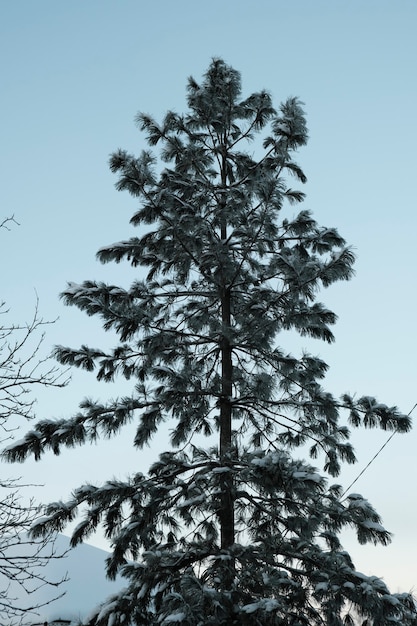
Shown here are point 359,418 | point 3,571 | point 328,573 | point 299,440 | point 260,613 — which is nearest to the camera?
point 3,571

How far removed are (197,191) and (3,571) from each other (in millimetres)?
7669

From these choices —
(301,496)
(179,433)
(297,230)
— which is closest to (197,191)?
(297,230)

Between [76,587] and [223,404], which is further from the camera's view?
[76,587]

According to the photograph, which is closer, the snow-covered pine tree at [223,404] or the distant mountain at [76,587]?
the snow-covered pine tree at [223,404]

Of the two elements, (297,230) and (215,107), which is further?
(215,107)

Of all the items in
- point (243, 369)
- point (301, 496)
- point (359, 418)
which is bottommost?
point (301, 496)

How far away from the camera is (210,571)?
9383 mm

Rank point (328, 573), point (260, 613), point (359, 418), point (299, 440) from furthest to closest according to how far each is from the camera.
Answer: point (299, 440) < point (359, 418) < point (328, 573) < point (260, 613)

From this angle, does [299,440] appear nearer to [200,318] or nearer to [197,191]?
[200,318]

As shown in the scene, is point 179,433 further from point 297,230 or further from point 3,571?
point 3,571

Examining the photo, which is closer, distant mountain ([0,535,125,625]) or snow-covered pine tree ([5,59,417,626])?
snow-covered pine tree ([5,59,417,626])

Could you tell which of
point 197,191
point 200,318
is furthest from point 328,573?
point 197,191

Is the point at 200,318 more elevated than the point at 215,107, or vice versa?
the point at 215,107

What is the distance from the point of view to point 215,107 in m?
13.5
